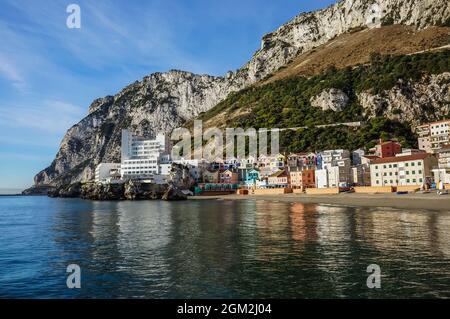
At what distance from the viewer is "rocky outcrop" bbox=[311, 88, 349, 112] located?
169 metres

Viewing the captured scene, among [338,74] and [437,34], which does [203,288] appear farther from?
[437,34]

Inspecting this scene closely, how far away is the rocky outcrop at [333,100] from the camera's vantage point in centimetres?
16925

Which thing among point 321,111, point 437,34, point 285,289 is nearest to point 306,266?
point 285,289

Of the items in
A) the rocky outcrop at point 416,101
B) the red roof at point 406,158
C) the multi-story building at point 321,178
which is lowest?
the multi-story building at point 321,178

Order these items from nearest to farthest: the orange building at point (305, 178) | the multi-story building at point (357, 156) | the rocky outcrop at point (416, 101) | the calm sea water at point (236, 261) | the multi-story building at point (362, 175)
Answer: the calm sea water at point (236, 261) < the multi-story building at point (362, 175) < the multi-story building at point (357, 156) < the orange building at point (305, 178) < the rocky outcrop at point (416, 101)

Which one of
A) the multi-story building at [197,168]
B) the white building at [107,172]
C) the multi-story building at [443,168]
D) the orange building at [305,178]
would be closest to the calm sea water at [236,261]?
the multi-story building at [443,168]

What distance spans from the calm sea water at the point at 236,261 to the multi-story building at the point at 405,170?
56656 mm

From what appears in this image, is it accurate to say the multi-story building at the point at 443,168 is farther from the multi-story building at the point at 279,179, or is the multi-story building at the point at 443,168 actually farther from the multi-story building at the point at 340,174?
the multi-story building at the point at 279,179

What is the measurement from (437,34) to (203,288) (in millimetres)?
202264

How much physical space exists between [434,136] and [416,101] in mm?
28359

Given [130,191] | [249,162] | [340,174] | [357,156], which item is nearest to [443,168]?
[340,174]

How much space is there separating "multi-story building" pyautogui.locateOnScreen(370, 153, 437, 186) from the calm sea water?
56656 mm

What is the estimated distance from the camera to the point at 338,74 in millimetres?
191125

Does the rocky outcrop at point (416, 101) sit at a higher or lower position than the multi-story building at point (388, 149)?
higher
